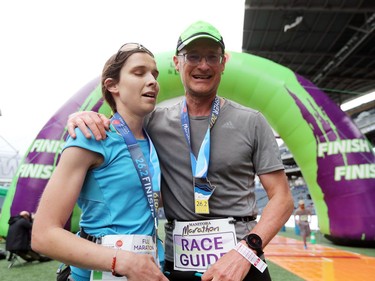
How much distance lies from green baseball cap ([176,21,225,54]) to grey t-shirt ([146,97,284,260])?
37 centimetres

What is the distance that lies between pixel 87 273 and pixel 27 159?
25.2 feet

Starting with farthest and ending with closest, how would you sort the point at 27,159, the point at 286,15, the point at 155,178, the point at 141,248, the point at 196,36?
1. the point at 286,15
2. the point at 27,159
3. the point at 196,36
4. the point at 155,178
5. the point at 141,248

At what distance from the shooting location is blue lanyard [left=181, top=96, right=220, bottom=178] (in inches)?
63.5

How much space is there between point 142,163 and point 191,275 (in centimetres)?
59

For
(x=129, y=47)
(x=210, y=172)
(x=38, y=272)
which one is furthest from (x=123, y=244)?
(x=38, y=272)

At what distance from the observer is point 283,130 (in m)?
8.31

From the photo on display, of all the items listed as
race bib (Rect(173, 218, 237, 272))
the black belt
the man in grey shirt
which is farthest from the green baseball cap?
the black belt

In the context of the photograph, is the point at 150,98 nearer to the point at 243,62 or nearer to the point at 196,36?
the point at 196,36

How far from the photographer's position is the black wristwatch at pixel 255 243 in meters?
1.43

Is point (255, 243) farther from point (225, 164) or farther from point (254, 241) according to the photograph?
point (225, 164)

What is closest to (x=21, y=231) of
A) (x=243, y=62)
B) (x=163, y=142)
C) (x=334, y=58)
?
(x=243, y=62)

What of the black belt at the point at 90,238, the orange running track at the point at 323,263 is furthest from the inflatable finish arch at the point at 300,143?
the black belt at the point at 90,238

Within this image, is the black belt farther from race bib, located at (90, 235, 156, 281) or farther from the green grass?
the green grass

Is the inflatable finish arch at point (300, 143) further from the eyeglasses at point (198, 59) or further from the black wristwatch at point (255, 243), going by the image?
the black wristwatch at point (255, 243)
